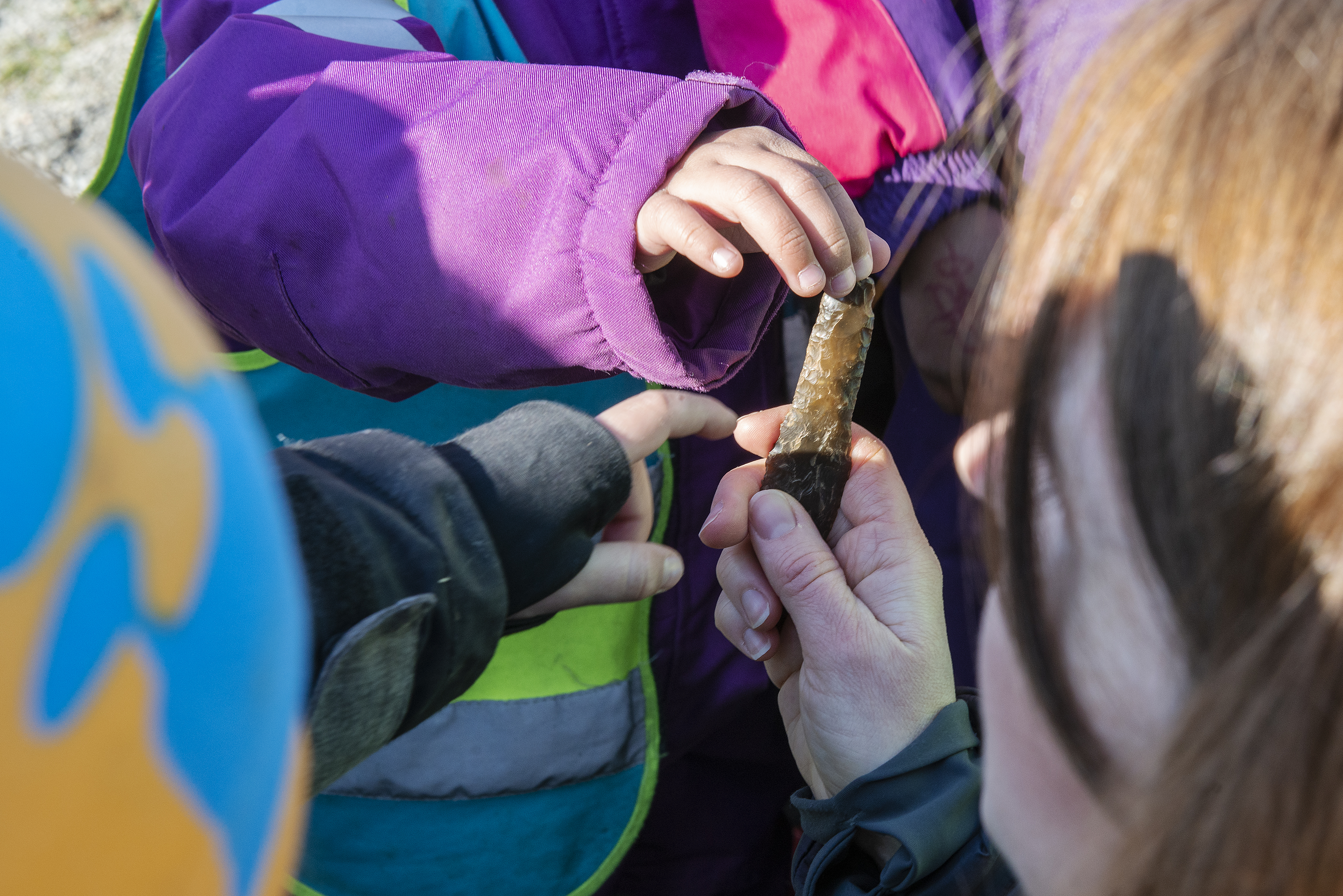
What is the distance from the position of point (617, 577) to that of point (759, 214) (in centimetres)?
35

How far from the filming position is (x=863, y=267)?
0.77 meters

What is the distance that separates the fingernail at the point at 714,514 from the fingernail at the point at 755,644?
13 cm

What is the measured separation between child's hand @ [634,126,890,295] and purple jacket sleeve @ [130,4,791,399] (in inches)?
1.0

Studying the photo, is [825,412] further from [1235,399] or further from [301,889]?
[301,889]

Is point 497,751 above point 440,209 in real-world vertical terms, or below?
below

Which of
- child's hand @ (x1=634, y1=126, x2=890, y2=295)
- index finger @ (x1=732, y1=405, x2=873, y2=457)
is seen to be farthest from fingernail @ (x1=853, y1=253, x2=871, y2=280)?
index finger @ (x1=732, y1=405, x2=873, y2=457)

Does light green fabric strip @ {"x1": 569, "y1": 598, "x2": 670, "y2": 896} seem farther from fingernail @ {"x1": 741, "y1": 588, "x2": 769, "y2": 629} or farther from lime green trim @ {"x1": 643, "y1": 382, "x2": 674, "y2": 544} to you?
fingernail @ {"x1": 741, "y1": 588, "x2": 769, "y2": 629}

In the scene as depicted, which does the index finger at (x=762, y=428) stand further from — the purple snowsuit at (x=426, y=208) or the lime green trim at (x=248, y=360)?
the lime green trim at (x=248, y=360)

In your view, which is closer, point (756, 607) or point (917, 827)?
point (917, 827)

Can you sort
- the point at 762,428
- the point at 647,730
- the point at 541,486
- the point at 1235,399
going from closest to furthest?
the point at 1235,399 → the point at 541,486 → the point at 762,428 → the point at 647,730

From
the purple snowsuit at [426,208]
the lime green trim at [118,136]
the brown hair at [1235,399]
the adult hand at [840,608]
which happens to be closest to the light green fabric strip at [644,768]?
the adult hand at [840,608]

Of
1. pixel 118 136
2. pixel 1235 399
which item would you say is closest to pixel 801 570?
pixel 1235 399

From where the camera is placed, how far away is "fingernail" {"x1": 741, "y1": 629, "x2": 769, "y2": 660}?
2.81ft

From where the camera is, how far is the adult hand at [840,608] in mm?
764
